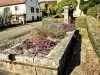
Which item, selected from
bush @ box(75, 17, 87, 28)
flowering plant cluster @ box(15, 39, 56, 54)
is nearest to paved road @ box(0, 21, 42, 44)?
flowering plant cluster @ box(15, 39, 56, 54)

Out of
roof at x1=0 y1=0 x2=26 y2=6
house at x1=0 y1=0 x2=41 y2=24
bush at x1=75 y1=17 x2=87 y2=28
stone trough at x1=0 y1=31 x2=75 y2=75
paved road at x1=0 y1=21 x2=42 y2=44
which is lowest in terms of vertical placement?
paved road at x1=0 y1=21 x2=42 y2=44

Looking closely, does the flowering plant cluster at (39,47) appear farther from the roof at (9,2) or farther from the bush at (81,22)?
the roof at (9,2)

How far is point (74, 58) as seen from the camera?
5059 millimetres

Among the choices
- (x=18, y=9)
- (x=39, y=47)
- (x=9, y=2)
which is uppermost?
(x=9, y=2)

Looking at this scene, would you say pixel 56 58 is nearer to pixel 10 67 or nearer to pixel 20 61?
pixel 20 61

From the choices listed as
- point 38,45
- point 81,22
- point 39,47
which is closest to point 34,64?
point 39,47

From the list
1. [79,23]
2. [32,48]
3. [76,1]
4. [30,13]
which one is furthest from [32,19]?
[32,48]

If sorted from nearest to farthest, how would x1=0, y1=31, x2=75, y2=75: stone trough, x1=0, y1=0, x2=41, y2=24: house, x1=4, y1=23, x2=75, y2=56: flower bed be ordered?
x1=0, y1=31, x2=75, y2=75: stone trough
x1=4, y1=23, x2=75, y2=56: flower bed
x1=0, y1=0, x2=41, y2=24: house

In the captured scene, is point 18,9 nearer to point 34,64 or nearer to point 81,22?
point 81,22

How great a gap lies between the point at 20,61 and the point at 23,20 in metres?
24.0

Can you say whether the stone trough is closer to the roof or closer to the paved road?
the paved road

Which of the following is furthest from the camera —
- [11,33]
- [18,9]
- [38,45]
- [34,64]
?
[18,9]

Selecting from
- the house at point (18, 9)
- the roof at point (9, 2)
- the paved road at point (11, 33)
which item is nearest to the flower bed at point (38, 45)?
the paved road at point (11, 33)

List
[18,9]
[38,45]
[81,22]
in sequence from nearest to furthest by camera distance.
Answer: [38,45] < [81,22] < [18,9]
